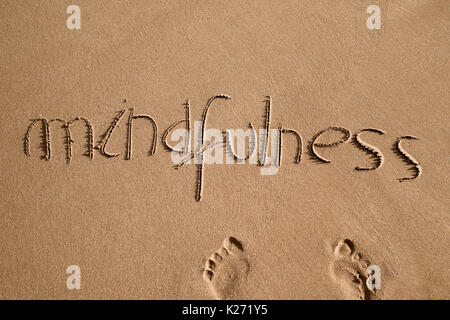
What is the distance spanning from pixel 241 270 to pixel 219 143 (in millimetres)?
793

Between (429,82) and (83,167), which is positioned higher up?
(429,82)

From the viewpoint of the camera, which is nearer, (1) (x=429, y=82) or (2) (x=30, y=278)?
(2) (x=30, y=278)

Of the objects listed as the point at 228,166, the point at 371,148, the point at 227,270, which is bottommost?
the point at 227,270

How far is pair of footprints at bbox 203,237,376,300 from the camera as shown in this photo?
190 cm

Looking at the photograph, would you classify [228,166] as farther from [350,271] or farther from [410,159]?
[410,159]

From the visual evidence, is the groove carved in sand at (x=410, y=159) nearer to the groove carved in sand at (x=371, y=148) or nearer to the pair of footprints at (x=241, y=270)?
the groove carved in sand at (x=371, y=148)

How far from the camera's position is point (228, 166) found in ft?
6.76

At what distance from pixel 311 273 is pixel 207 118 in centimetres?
116

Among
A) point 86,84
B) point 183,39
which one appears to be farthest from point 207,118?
point 86,84

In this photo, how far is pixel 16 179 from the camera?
2.04 m

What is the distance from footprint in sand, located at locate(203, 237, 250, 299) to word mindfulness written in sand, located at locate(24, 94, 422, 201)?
1.50ft

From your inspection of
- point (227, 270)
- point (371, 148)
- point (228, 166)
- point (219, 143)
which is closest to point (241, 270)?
point (227, 270)

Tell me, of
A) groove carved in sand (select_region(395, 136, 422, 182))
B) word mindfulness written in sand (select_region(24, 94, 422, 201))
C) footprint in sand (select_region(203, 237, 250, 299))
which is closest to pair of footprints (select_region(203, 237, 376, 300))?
footprint in sand (select_region(203, 237, 250, 299))

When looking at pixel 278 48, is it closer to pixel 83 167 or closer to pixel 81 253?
pixel 83 167
